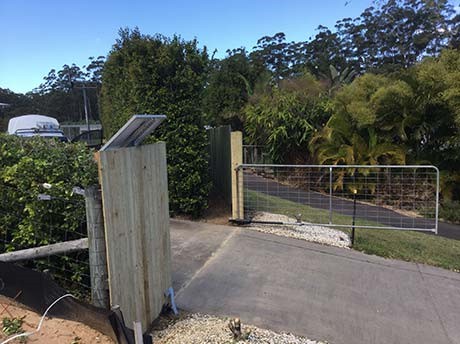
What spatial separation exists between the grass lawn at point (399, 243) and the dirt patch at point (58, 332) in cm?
406

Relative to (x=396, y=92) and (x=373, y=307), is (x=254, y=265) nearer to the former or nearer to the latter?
(x=373, y=307)

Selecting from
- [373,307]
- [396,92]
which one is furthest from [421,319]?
[396,92]

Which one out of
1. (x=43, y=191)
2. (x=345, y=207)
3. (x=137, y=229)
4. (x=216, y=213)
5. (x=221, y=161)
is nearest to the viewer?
(x=137, y=229)

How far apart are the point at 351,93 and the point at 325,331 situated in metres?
9.31

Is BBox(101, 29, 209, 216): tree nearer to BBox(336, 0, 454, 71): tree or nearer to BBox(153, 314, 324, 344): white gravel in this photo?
BBox(153, 314, 324, 344): white gravel

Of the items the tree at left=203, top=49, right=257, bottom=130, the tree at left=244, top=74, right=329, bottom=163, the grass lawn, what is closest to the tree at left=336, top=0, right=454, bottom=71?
the tree at left=203, top=49, right=257, bottom=130

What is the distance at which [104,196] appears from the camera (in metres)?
2.33

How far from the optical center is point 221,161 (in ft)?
22.8

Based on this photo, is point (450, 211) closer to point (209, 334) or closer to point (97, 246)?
point (209, 334)

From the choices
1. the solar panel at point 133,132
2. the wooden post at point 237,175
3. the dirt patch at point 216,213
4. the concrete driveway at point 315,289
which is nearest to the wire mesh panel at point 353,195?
the dirt patch at point 216,213

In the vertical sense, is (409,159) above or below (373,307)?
above

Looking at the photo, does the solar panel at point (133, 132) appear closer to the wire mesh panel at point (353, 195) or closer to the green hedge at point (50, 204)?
the green hedge at point (50, 204)

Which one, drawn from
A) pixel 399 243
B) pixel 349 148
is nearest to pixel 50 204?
pixel 399 243

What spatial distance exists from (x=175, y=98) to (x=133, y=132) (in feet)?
10.5
